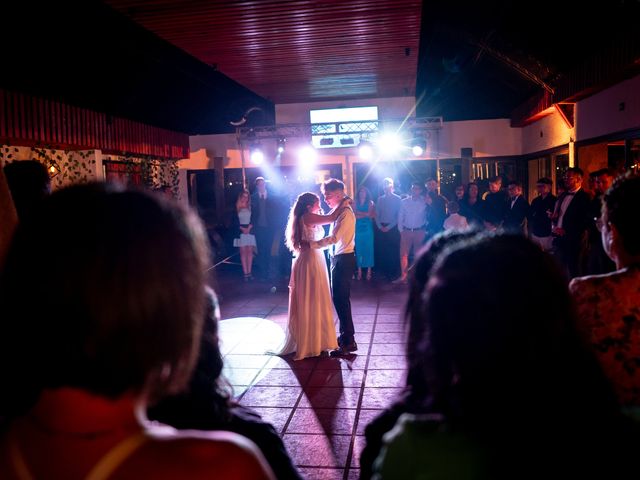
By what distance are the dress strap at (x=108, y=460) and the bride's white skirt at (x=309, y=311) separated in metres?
4.17

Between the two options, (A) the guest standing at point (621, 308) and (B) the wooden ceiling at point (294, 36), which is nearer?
(A) the guest standing at point (621, 308)

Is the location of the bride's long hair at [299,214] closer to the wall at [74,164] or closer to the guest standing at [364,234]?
the guest standing at [364,234]

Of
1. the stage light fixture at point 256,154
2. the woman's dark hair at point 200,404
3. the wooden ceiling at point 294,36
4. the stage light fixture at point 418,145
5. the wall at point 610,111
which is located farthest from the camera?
the stage light fixture at point 256,154

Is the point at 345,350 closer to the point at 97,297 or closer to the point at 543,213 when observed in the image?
the point at 543,213

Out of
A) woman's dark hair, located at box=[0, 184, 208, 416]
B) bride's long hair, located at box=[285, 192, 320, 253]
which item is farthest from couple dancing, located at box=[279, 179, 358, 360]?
woman's dark hair, located at box=[0, 184, 208, 416]

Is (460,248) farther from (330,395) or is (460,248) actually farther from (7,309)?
(330,395)

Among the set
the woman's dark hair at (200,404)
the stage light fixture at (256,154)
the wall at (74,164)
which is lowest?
the woman's dark hair at (200,404)

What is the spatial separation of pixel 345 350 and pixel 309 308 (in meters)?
0.51

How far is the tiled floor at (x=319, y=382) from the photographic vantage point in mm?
3117

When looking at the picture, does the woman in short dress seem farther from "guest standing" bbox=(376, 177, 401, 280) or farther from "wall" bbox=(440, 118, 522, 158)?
"wall" bbox=(440, 118, 522, 158)

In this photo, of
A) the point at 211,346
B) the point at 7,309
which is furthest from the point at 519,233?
the point at 211,346

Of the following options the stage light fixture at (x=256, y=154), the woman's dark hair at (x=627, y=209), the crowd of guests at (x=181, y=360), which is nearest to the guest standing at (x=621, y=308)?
the woman's dark hair at (x=627, y=209)

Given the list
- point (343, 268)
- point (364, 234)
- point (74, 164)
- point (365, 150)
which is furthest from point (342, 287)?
point (365, 150)

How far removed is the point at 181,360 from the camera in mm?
720
